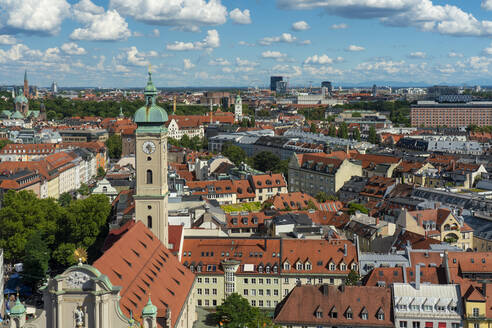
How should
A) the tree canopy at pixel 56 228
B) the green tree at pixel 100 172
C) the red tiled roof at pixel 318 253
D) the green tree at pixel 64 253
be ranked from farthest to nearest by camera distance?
the green tree at pixel 100 172, the tree canopy at pixel 56 228, the green tree at pixel 64 253, the red tiled roof at pixel 318 253

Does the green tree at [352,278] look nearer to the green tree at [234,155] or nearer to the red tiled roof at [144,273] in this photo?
the red tiled roof at [144,273]

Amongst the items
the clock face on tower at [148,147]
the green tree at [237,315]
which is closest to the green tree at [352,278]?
the green tree at [237,315]

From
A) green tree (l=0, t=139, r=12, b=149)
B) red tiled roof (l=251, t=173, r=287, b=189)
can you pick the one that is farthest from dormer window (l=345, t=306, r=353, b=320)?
green tree (l=0, t=139, r=12, b=149)

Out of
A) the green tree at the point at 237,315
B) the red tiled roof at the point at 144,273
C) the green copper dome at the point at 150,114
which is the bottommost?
the green tree at the point at 237,315

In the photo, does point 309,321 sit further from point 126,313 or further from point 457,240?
point 457,240

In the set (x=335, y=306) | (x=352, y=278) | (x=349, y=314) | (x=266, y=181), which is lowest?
(x=349, y=314)

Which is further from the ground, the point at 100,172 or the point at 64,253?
the point at 64,253

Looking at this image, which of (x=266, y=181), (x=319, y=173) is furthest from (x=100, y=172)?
(x=319, y=173)

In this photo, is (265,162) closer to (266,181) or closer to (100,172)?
(266,181)
